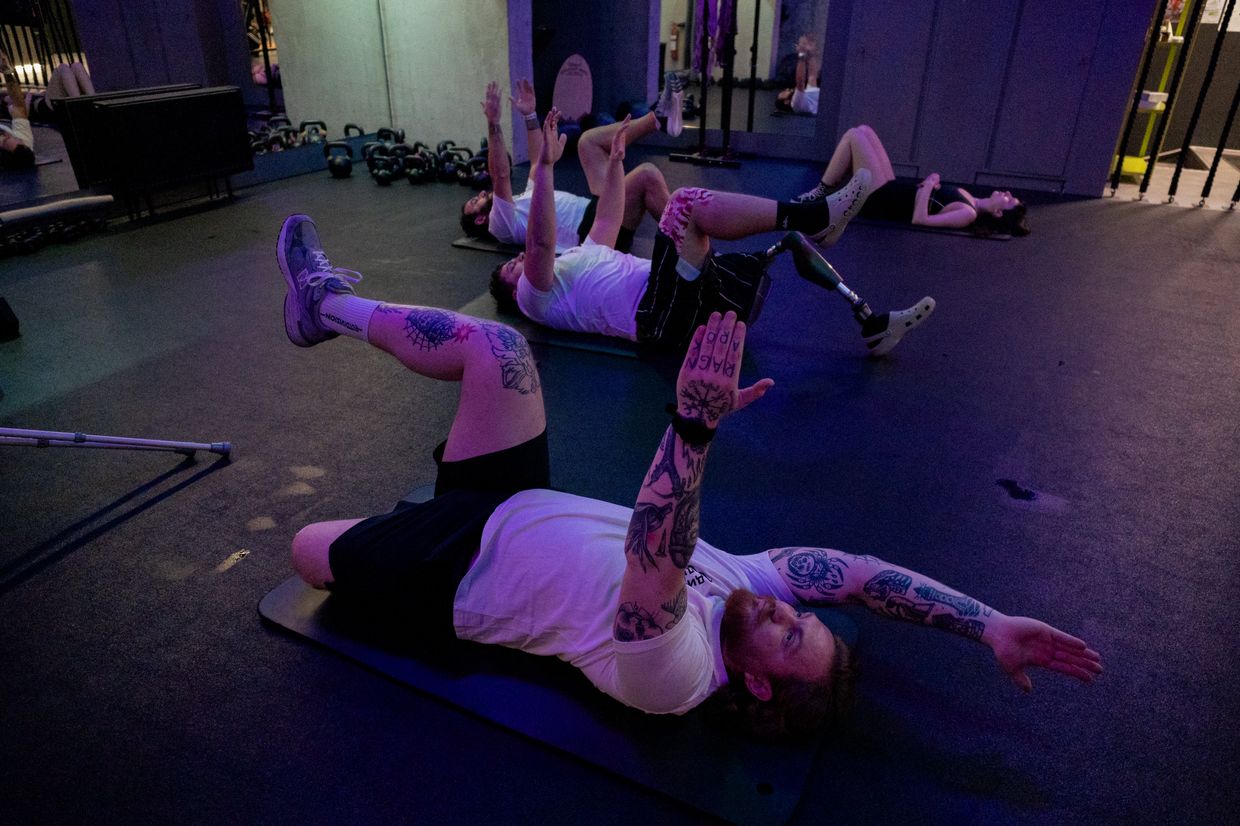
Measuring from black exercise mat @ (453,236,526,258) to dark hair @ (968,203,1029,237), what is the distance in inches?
110

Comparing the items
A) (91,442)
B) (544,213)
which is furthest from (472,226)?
(91,442)

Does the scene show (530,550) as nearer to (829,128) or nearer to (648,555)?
(648,555)

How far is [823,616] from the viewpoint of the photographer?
69.3 inches

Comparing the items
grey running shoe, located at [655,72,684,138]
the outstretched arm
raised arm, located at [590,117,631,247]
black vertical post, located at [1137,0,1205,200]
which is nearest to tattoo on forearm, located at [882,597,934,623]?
the outstretched arm

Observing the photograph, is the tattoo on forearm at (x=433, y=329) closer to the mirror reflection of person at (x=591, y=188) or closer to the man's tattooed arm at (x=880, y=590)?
the man's tattooed arm at (x=880, y=590)

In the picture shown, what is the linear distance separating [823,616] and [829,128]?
569 cm

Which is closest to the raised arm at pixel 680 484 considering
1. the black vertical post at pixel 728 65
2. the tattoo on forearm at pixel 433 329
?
the tattoo on forearm at pixel 433 329

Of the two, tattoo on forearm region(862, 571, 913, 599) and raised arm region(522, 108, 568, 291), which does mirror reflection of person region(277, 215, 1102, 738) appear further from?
raised arm region(522, 108, 568, 291)

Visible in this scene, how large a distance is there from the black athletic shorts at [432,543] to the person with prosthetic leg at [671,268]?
1334mm

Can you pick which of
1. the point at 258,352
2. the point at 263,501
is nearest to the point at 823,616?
the point at 263,501

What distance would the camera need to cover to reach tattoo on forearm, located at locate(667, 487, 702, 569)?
1.14 m

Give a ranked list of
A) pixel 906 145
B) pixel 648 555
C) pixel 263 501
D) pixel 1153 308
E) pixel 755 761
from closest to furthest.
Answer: pixel 648 555
pixel 755 761
pixel 263 501
pixel 1153 308
pixel 906 145

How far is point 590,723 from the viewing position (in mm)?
1515

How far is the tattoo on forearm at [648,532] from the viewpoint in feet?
3.77
